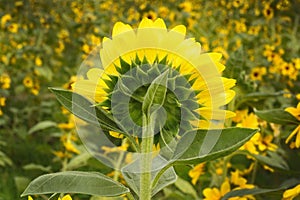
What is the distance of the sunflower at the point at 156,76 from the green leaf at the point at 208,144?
18 mm

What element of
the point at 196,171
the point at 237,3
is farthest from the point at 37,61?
the point at 196,171

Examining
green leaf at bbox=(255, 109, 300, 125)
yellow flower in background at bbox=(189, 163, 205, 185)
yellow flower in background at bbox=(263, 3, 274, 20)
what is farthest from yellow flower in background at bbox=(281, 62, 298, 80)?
green leaf at bbox=(255, 109, 300, 125)

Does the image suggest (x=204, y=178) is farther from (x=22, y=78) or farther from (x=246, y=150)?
(x=22, y=78)

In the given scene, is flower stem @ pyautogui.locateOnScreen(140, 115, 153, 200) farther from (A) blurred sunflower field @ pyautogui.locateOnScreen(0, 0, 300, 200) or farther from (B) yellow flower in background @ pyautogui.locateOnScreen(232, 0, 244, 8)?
(B) yellow flower in background @ pyautogui.locateOnScreen(232, 0, 244, 8)

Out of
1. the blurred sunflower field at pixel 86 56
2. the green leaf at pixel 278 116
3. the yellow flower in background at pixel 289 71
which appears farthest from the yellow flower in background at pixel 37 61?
the green leaf at pixel 278 116

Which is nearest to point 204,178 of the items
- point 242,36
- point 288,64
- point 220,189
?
point 220,189

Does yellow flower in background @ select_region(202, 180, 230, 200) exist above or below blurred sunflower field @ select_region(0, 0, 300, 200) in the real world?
below

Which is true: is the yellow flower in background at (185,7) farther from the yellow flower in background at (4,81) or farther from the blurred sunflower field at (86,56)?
the yellow flower in background at (4,81)

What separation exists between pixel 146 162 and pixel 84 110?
88 mm

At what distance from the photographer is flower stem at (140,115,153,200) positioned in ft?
2.21

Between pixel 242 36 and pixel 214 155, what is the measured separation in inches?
99.6

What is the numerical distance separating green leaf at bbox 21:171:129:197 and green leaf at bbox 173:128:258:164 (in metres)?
0.07

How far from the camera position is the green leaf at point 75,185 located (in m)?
0.64

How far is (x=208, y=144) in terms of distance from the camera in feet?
2.11
